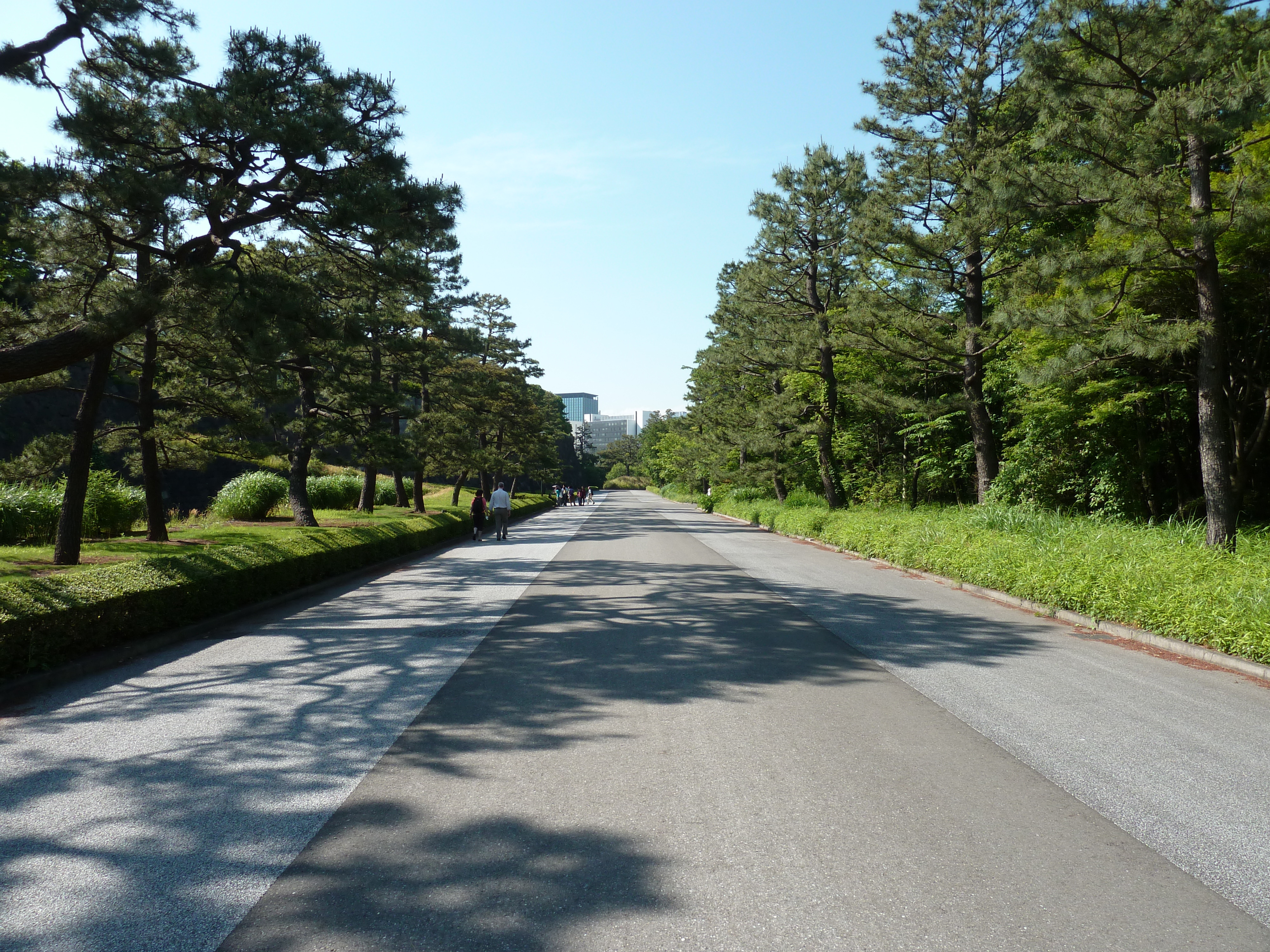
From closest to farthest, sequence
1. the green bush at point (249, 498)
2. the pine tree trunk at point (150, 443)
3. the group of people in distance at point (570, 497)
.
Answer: the pine tree trunk at point (150, 443)
the green bush at point (249, 498)
the group of people in distance at point (570, 497)

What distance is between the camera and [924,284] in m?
18.1

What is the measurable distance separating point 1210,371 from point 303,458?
18632 millimetres

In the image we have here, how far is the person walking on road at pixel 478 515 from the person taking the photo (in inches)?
974

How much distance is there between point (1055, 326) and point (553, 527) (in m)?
22.8

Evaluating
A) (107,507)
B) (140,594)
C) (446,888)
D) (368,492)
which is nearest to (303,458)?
(107,507)

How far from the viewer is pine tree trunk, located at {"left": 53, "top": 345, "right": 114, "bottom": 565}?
36.3ft

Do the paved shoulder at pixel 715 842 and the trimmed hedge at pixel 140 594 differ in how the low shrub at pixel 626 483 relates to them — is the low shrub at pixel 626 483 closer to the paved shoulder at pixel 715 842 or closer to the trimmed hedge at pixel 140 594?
the trimmed hedge at pixel 140 594

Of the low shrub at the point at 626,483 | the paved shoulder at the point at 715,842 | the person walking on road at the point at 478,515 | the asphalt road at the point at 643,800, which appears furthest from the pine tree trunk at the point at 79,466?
the low shrub at the point at 626,483

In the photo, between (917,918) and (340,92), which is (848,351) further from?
(917,918)

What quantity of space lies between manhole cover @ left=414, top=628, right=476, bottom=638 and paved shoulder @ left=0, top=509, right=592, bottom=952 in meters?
0.04

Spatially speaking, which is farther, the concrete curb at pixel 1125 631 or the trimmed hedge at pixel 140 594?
the concrete curb at pixel 1125 631

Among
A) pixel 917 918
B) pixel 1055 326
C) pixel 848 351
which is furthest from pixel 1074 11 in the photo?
pixel 848 351

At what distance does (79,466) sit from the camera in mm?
11508

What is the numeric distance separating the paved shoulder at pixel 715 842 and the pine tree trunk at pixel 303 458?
14443mm
